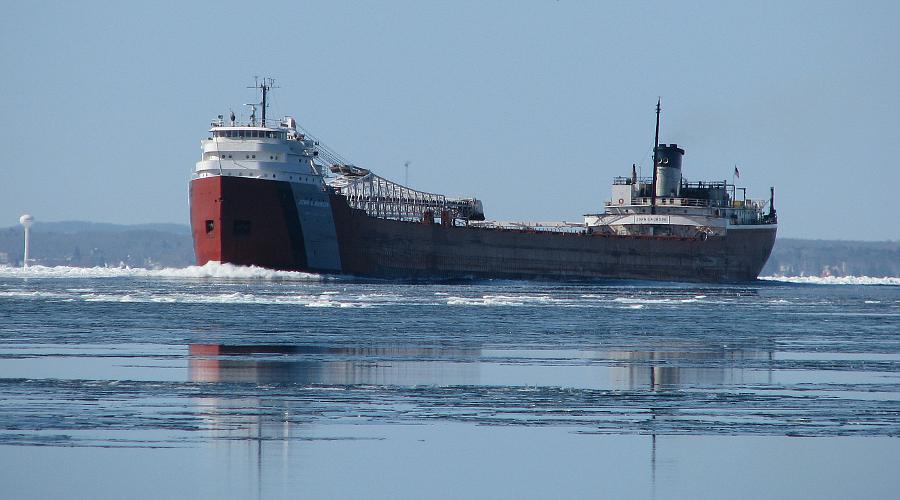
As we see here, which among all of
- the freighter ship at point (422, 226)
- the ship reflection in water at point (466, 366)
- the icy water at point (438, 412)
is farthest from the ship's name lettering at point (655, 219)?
the ship reflection in water at point (466, 366)

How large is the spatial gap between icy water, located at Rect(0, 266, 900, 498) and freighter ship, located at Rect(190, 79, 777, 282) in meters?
38.7

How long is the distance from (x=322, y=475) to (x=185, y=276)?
66798mm

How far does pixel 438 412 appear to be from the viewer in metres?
15.6

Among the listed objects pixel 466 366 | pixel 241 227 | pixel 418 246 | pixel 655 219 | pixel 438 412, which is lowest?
pixel 438 412

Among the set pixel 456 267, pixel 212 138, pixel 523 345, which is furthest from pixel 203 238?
pixel 523 345

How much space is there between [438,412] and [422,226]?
207 feet

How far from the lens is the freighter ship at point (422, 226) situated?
7006 centimetres

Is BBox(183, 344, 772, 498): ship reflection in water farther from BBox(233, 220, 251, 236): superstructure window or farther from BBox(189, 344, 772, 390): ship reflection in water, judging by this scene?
BBox(233, 220, 251, 236): superstructure window

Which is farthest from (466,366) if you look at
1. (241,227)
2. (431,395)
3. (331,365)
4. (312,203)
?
(312,203)

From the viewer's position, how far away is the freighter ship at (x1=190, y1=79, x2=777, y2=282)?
70062 millimetres

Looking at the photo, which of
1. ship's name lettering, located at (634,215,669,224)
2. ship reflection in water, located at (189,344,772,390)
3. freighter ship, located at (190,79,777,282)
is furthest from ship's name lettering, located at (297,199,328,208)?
ship reflection in water, located at (189,344,772,390)

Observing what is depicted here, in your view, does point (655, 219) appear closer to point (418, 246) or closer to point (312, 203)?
point (418, 246)

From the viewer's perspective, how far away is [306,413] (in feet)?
49.9

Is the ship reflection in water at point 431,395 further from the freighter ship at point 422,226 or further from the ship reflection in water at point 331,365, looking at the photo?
the freighter ship at point 422,226
